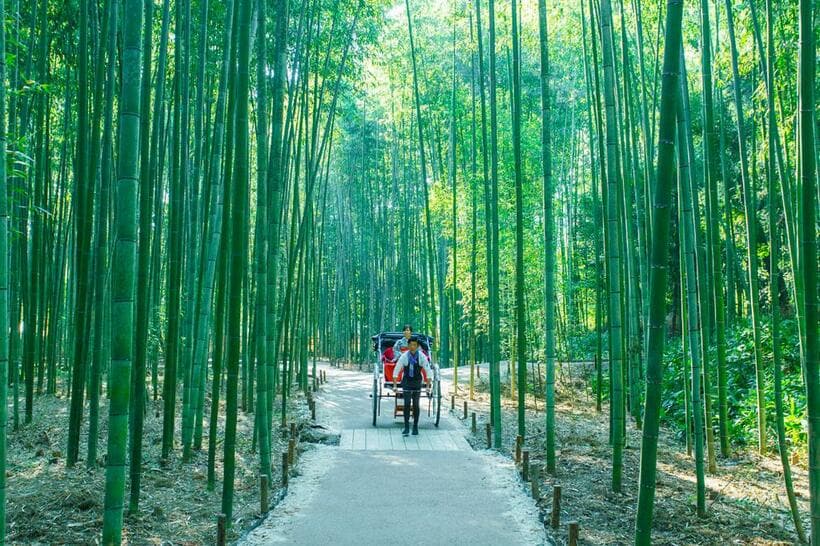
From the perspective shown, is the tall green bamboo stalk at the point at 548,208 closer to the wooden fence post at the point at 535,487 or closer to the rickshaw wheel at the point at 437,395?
the wooden fence post at the point at 535,487

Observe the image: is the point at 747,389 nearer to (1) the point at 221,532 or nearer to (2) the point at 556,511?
(2) the point at 556,511

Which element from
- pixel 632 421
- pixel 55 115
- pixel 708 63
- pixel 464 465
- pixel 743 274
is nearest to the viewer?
pixel 708 63

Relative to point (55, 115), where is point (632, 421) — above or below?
below

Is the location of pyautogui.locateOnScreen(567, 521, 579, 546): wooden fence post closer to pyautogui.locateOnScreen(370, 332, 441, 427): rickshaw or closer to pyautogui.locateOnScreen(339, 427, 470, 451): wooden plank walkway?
pyautogui.locateOnScreen(339, 427, 470, 451): wooden plank walkway

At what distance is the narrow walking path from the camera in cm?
355

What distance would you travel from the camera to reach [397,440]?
250 inches

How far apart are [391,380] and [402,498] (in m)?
3.78

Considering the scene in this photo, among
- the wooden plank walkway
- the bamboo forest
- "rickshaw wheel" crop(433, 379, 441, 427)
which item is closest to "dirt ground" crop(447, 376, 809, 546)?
the bamboo forest

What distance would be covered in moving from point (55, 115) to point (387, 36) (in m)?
5.79

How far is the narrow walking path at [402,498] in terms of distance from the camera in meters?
3.55

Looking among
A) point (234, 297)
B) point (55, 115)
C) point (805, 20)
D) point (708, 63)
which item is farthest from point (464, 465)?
point (55, 115)

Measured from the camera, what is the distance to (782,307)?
1174 centimetres

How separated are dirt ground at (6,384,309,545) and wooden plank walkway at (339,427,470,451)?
0.73 meters

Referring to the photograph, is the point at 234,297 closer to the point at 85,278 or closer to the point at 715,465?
the point at 85,278
